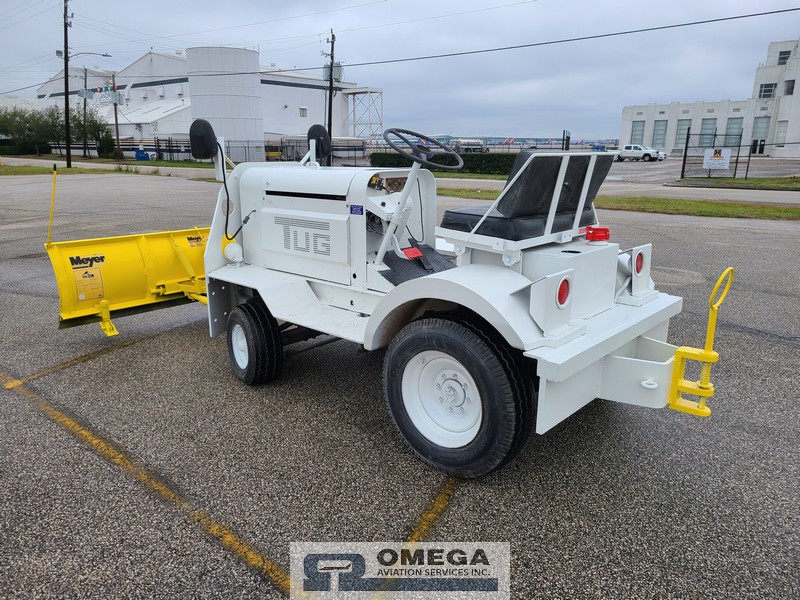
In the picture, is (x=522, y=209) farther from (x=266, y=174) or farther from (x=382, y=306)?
(x=266, y=174)

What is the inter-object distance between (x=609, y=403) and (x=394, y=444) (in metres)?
1.63

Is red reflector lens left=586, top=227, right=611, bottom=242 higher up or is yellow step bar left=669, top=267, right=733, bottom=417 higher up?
red reflector lens left=586, top=227, right=611, bottom=242

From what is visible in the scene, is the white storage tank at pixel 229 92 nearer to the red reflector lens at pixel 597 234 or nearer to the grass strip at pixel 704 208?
the grass strip at pixel 704 208

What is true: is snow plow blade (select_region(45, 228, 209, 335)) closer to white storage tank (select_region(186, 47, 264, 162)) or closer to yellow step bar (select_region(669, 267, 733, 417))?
yellow step bar (select_region(669, 267, 733, 417))

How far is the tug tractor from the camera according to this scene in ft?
9.44

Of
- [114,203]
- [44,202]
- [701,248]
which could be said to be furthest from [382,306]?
[44,202]

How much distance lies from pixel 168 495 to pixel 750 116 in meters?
72.6

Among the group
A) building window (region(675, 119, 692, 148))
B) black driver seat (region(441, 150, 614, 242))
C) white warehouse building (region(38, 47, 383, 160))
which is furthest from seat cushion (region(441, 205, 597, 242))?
building window (region(675, 119, 692, 148))

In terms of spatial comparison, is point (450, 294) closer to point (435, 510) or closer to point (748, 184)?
point (435, 510)

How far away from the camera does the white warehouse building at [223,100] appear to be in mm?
45156

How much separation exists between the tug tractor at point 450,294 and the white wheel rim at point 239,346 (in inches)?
0.6

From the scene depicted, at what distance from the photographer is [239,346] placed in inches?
173

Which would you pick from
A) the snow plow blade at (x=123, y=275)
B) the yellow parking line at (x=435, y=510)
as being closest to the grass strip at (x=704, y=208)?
the snow plow blade at (x=123, y=275)

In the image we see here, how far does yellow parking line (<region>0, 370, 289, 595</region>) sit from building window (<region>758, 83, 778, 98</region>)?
2915 inches
